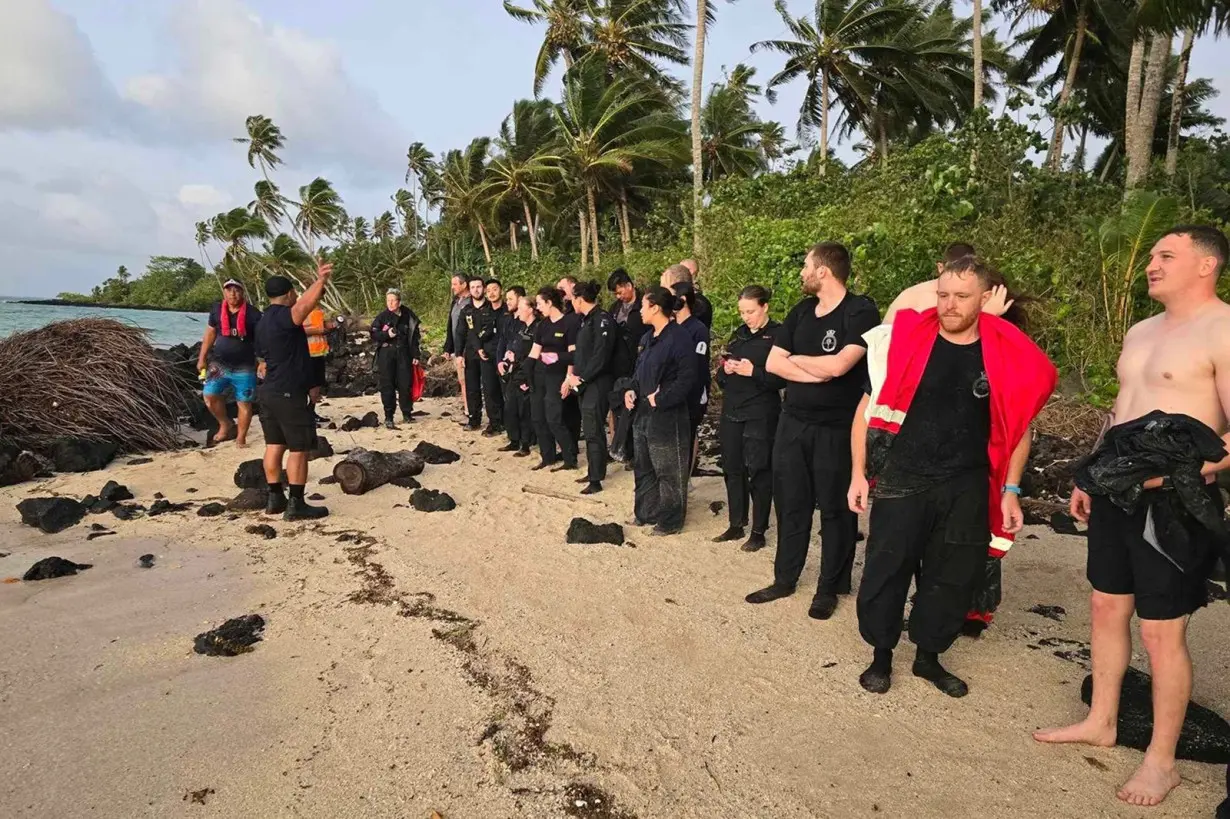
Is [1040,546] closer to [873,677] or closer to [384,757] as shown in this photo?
[873,677]

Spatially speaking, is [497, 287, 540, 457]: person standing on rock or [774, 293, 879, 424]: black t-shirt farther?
[497, 287, 540, 457]: person standing on rock

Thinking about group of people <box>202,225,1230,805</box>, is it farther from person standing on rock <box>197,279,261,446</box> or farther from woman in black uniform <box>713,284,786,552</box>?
person standing on rock <box>197,279,261,446</box>

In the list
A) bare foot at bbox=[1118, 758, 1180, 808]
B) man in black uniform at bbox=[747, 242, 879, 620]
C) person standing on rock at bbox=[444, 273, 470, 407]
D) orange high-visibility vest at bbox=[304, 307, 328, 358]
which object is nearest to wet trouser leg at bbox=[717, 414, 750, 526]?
man in black uniform at bbox=[747, 242, 879, 620]

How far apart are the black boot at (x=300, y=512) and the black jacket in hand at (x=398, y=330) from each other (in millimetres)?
4291

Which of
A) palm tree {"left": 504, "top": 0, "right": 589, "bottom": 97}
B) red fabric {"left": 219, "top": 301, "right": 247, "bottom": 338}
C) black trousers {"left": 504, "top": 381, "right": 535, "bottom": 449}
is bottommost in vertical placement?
black trousers {"left": 504, "top": 381, "right": 535, "bottom": 449}

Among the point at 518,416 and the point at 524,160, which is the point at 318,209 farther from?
the point at 518,416

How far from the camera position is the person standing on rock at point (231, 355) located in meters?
8.64

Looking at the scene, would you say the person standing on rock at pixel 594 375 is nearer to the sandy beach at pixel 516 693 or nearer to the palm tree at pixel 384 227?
the sandy beach at pixel 516 693

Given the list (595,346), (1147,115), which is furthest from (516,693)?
(1147,115)

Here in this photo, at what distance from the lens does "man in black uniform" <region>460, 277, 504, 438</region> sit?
9.65 metres

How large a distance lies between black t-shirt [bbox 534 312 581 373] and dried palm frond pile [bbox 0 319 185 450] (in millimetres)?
5423

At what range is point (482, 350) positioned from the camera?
9586 millimetres

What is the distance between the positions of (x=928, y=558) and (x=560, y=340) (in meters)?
5.17

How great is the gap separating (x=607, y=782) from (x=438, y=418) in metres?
9.30
